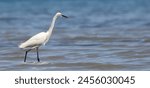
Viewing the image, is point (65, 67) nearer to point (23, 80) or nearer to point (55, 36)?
point (23, 80)

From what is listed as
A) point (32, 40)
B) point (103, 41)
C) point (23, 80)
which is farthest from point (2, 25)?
point (23, 80)

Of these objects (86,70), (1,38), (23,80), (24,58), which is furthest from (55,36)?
(23,80)

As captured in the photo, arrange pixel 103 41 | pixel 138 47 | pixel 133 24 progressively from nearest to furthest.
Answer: pixel 138 47 → pixel 103 41 → pixel 133 24

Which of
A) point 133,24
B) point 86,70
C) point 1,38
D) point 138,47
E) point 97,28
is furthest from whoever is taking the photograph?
point 133,24

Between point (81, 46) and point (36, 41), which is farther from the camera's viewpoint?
point (81, 46)

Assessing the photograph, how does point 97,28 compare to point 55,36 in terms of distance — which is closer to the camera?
point 55,36

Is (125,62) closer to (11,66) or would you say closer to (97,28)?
(11,66)

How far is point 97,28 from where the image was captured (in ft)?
89.6

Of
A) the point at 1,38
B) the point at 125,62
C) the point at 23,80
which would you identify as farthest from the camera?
the point at 1,38

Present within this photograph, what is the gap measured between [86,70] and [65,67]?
2.23 ft

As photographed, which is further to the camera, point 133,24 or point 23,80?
A: point 133,24

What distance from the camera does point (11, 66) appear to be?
52.9ft

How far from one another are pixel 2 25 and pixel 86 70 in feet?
49.2

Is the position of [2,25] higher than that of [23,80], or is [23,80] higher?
[2,25]
